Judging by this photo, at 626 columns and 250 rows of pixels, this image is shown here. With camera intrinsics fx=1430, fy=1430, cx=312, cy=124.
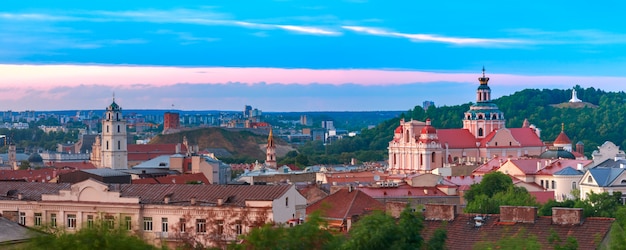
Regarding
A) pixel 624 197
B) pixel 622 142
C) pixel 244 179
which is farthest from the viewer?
pixel 622 142

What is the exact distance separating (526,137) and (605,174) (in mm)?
53319

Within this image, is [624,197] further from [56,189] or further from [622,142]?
[622,142]

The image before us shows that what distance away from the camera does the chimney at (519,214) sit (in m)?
32.2

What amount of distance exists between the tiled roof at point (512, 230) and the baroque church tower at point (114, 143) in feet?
324

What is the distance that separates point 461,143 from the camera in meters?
134

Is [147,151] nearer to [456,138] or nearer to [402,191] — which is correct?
[456,138]

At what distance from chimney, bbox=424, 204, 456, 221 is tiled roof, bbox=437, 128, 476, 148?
9717 cm

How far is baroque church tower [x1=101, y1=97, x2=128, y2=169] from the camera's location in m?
131

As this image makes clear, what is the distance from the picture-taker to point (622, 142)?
188000mm

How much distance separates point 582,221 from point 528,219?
1252 millimetres

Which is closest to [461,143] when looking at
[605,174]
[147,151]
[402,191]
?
[147,151]

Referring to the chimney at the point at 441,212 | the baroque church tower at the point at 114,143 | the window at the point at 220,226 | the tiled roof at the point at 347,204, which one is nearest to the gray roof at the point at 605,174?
the tiled roof at the point at 347,204

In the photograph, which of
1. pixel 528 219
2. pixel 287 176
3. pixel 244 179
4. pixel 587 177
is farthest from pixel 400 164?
pixel 528 219

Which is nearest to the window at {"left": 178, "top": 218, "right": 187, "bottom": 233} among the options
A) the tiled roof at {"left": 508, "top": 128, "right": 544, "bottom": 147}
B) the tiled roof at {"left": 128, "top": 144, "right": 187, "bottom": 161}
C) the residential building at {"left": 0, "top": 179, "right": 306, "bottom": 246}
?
the residential building at {"left": 0, "top": 179, "right": 306, "bottom": 246}
